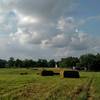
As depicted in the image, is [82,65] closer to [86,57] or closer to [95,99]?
[86,57]

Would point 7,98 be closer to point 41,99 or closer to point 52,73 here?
point 41,99

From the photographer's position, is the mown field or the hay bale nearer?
the mown field

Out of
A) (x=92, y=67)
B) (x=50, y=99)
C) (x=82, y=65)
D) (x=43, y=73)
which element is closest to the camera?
(x=50, y=99)

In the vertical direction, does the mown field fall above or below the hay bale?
below

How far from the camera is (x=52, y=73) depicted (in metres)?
85.5

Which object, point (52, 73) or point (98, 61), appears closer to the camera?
point (52, 73)

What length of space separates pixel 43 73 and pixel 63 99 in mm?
60429

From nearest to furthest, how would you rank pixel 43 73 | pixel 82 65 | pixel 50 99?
pixel 50 99
pixel 43 73
pixel 82 65

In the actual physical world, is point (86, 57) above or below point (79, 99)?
above

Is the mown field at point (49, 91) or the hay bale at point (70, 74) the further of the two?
the hay bale at point (70, 74)

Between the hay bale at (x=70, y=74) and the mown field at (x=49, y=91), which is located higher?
the hay bale at (x=70, y=74)

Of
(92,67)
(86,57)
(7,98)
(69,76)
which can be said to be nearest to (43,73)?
(69,76)

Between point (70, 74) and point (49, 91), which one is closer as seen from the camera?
point (49, 91)

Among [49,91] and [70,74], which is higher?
[70,74]
